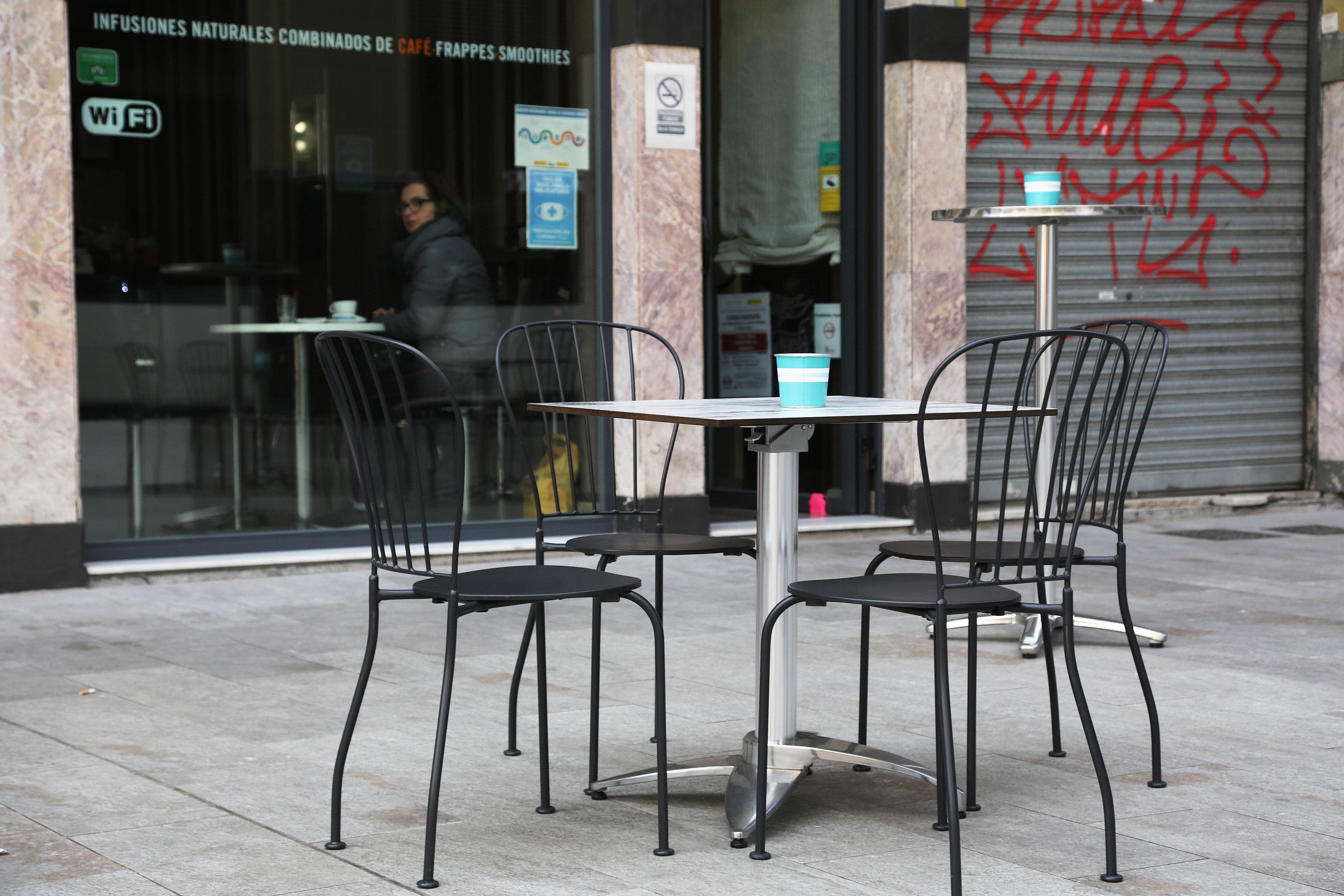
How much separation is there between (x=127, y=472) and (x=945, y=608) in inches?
206

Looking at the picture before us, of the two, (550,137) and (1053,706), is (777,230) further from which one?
(1053,706)

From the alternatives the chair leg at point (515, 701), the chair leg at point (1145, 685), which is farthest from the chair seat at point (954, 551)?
the chair leg at point (515, 701)

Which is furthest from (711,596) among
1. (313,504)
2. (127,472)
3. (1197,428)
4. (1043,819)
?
(1197,428)

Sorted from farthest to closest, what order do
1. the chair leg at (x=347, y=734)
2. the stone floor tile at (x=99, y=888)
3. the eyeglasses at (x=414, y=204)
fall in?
the eyeglasses at (x=414, y=204), the chair leg at (x=347, y=734), the stone floor tile at (x=99, y=888)

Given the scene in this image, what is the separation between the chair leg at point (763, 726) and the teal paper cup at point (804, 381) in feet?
1.72

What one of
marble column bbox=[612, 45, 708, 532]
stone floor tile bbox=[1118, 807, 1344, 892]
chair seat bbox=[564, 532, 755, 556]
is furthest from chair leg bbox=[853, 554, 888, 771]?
marble column bbox=[612, 45, 708, 532]

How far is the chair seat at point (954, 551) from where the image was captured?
3.97 m

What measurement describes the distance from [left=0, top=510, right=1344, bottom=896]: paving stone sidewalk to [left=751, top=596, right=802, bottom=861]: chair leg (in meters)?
0.06

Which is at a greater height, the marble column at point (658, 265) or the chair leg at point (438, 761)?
the marble column at point (658, 265)

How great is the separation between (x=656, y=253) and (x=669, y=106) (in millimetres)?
748

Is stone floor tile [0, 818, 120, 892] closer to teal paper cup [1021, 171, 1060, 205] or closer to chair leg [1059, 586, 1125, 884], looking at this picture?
chair leg [1059, 586, 1125, 884]

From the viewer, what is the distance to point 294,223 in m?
7.83

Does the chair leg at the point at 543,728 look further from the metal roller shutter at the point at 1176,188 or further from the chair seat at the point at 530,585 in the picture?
the metal roller shutter at the point at 1176,188

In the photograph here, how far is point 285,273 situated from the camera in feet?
25.6
